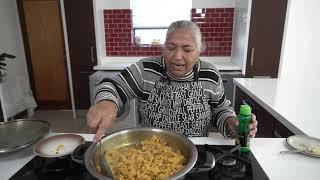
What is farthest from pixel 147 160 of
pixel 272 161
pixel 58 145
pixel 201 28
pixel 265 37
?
pixel 201 28

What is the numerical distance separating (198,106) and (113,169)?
0.66 m

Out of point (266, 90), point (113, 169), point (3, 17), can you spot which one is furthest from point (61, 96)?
point (113, 169)

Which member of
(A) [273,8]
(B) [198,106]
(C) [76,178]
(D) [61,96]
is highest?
(A) [273,8]

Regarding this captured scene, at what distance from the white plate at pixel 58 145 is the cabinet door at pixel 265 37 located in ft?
8.50

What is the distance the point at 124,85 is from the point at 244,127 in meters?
0.69

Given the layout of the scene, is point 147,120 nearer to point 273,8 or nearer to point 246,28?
point 246,28

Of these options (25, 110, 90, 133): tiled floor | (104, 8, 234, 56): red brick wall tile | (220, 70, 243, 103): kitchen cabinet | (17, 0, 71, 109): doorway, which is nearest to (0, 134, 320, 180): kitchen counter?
(220, 70, 243, 103): kitchen cabinet

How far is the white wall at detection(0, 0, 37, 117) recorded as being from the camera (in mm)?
3463

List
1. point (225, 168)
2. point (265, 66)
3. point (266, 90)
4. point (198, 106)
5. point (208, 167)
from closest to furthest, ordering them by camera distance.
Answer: point (208, 167) → point (225, 168) → point (198, 106) → point (266, 90) → point (265, 66)

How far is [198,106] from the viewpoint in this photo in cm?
140

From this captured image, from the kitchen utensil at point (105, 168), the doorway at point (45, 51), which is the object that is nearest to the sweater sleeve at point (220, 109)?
the kitchen utensil at point (105, 168)

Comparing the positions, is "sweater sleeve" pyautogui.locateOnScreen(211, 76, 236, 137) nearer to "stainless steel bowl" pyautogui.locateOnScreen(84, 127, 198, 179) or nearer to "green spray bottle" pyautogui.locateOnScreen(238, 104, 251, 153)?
"green spray bottle" pyautogui.locateOnScreen(238, 104, 251, 153)

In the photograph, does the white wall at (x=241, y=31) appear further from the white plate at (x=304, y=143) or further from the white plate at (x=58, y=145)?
the white plate at (x=58, y=145)

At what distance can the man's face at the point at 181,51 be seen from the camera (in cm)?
126
